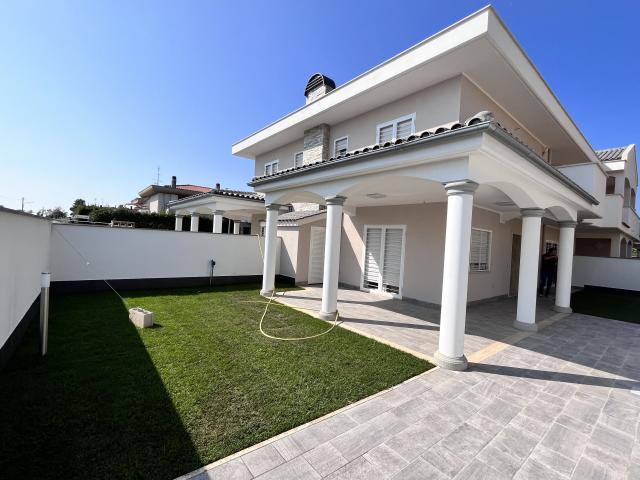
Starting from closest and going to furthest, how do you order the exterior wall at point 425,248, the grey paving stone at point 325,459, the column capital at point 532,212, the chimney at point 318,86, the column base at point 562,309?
the grey paving stone at point 325,459
the column capital at point 532,212
the exterior wall at point 425,248
the column base at point 562,309
the chimney at point 318,86

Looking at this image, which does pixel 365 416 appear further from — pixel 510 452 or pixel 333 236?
pixel 333 236

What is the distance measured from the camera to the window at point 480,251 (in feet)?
33.9

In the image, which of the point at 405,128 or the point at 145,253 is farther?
the point at 145,253

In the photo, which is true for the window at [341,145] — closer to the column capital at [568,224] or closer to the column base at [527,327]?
the column capital at [568,224]

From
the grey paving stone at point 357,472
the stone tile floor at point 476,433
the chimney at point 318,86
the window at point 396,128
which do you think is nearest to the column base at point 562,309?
the stone tile floor at point 476,433

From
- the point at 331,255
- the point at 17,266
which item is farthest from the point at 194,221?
the point at 17,266

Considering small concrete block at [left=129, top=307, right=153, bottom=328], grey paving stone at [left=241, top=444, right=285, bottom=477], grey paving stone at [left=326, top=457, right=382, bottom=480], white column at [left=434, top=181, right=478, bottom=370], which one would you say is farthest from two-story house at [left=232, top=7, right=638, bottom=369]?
small concrete block at [left=129, top=307, right=153, bottom=328]

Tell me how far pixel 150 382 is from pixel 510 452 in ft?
14.8

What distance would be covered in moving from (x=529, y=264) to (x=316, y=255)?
797cm

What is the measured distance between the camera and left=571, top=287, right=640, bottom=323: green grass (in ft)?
33.6

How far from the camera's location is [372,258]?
38.3ft

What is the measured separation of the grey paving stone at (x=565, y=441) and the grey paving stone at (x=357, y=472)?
6.91 ft

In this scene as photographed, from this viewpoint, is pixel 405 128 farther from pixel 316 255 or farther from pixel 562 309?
pixel 562 309

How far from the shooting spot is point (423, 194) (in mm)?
8648
